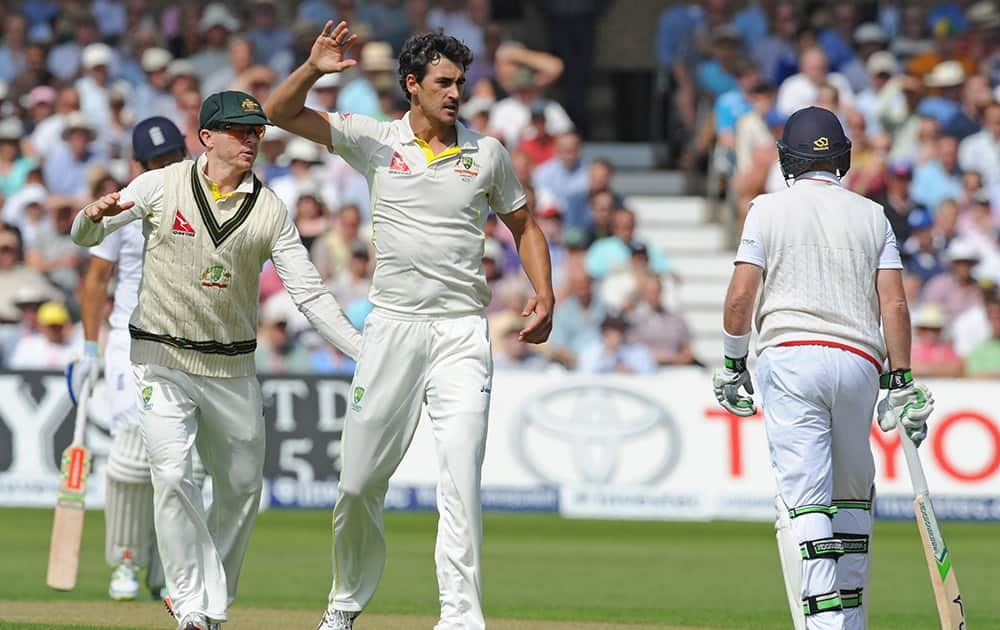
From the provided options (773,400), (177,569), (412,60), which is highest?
(412,60)

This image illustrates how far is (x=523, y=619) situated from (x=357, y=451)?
6.84ft

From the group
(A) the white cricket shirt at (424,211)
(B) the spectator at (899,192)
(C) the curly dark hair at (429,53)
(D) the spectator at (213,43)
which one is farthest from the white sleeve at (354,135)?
(D) the spectator at (213,43)

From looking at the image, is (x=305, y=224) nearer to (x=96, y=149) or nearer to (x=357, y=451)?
(x=96, y=149)

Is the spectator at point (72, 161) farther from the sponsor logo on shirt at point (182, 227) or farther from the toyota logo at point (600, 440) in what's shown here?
the sponsor logo on shirt at point (182, 227)

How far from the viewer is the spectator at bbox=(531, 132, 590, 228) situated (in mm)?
18625

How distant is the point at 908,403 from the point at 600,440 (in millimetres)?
7716

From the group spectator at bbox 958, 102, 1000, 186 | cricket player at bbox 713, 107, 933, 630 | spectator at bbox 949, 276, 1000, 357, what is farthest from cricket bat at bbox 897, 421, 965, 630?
spectator at bbox 958, 102, 1000, 186

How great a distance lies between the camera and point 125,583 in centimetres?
1010

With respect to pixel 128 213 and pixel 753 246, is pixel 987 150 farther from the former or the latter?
pixel 128 213

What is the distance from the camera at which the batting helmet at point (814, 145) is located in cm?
766

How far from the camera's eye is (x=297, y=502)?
15.5 meters

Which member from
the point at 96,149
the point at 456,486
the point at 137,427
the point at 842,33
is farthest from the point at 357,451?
the point at 842,33

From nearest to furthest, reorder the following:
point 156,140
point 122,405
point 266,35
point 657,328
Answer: point 156,140 → point 122,405 → point 657,328 → point 266,35

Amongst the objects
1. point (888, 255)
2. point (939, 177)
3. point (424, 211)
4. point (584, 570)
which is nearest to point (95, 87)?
point (939, 177)
